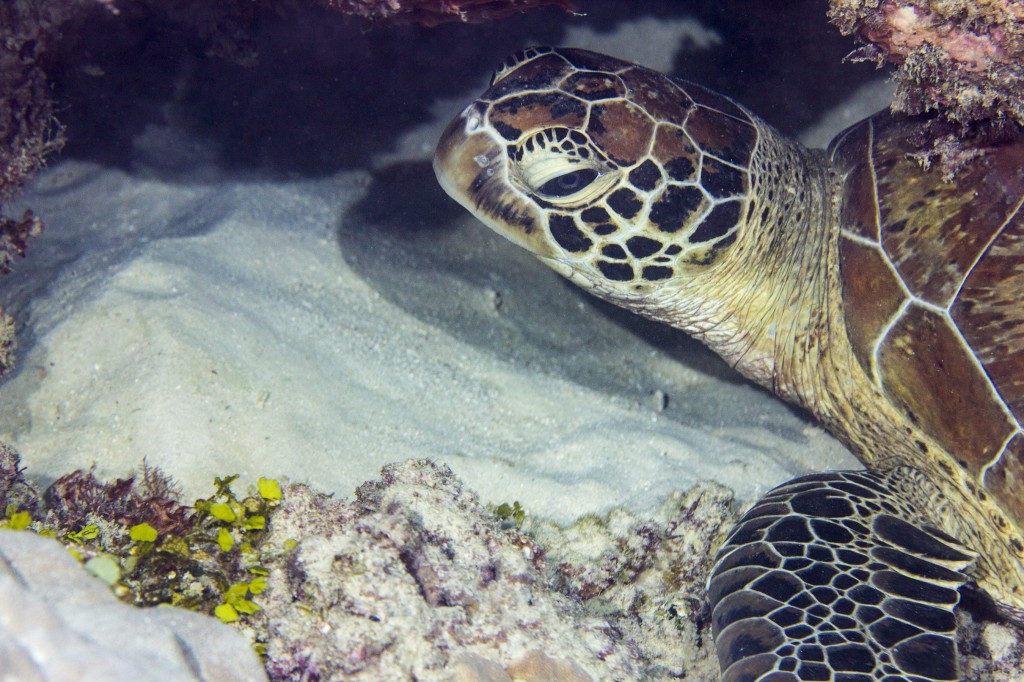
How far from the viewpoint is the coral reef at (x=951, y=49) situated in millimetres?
1512

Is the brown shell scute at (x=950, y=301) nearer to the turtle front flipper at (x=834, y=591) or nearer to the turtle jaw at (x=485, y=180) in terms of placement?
the turtle front flipper at (x=834, y=591)

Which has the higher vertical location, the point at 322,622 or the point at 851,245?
the point at 851,245

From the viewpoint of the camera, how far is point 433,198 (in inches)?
133

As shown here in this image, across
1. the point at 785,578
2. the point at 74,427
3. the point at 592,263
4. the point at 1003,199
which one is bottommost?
the point at 74,427

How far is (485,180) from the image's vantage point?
2002 mm

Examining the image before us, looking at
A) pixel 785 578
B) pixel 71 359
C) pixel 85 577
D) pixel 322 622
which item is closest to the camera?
pixel 85 577

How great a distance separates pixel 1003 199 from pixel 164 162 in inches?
151

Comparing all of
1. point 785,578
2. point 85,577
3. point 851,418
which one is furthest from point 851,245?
point 85,577

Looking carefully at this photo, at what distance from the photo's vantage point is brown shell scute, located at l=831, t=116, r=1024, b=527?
66.3 inches

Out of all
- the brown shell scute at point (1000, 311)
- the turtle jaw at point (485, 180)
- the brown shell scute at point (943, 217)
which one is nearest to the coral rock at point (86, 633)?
the turtle jaw at point (485, 180)

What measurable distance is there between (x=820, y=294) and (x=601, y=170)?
1086 mm

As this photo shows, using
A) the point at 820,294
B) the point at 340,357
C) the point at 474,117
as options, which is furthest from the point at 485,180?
the point at 820,294

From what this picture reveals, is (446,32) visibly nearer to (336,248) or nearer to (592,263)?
(336,248)

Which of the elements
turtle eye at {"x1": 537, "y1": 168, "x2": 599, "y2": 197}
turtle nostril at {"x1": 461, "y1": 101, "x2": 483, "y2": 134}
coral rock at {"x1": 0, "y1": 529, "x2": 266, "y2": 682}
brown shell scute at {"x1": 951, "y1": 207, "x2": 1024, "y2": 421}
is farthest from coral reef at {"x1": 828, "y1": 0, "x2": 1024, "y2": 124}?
coral rock at {"x1": 0, "y1": 529, "x2": 266, "y2": 682}
